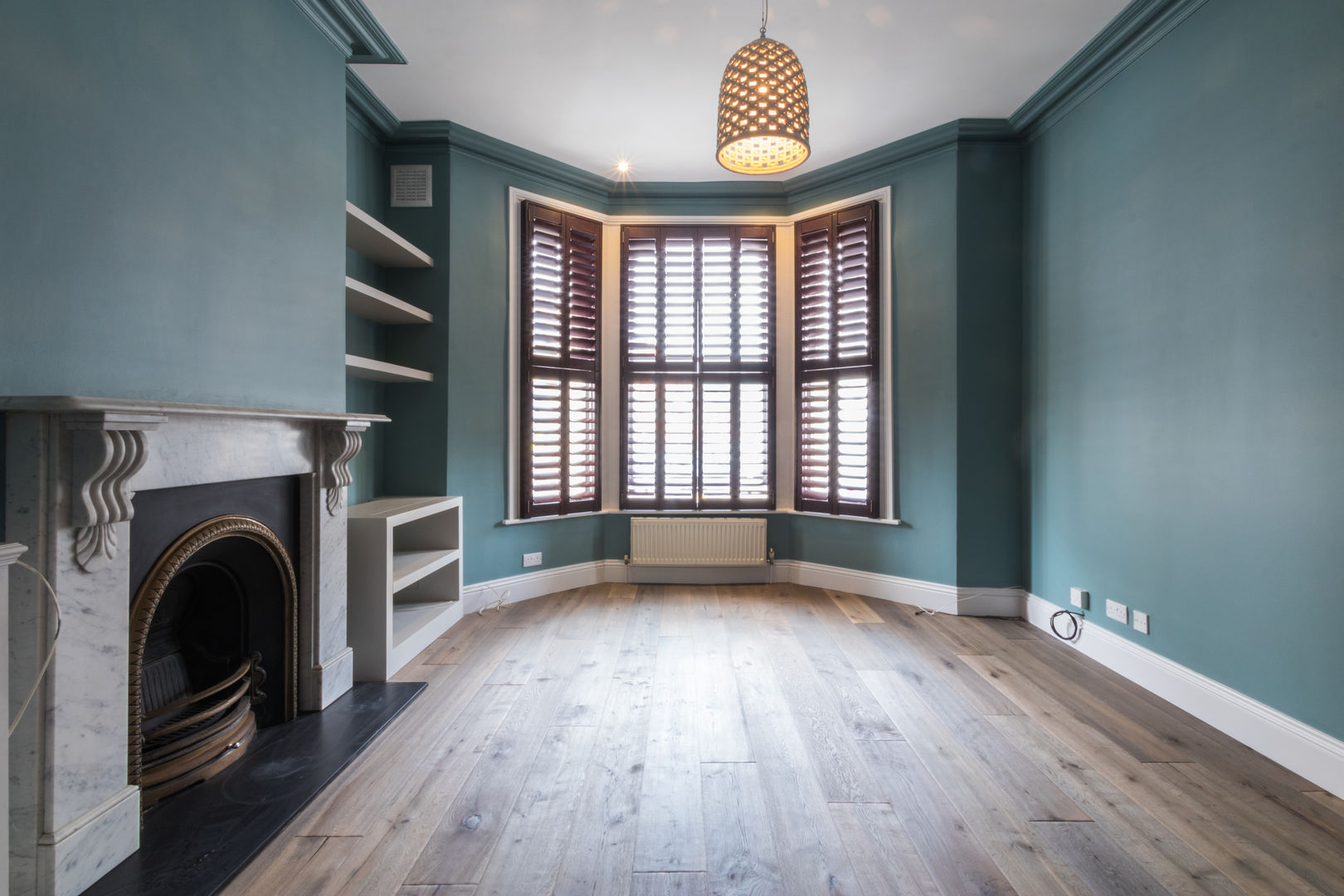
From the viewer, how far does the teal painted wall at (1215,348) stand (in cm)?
213

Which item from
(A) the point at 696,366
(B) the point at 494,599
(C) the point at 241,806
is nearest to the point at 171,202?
(C) the point at 241,806

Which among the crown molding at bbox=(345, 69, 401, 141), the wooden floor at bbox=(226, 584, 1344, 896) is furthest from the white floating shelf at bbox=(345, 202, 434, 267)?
the wooden floor at bbox=(226, 584, 1344, 896)

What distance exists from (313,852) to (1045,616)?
145 inches

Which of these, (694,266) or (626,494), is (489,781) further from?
(694,266)

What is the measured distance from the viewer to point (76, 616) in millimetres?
1568

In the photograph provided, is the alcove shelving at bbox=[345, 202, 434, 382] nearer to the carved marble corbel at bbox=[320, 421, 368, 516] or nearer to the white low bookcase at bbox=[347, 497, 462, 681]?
the carved marble corbel at bbox=[320, 421, 368, 516]

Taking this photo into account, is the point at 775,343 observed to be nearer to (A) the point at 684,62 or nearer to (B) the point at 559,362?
(B) the point at 559,362

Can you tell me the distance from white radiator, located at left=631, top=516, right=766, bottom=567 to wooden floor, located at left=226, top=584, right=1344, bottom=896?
1.45 m

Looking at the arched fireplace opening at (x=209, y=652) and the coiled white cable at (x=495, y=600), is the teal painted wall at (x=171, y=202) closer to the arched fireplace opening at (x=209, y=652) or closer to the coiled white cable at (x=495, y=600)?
the arched fireplace opening at (x=209, y=652)

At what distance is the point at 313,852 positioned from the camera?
173cm

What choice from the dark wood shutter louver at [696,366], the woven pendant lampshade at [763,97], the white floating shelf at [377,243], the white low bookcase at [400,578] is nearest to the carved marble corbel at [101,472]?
the white low bookcase at [400,578]

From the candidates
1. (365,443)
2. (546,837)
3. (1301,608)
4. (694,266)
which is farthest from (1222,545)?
(365,443)

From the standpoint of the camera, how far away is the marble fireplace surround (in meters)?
1.48

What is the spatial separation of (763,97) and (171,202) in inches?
73.4
